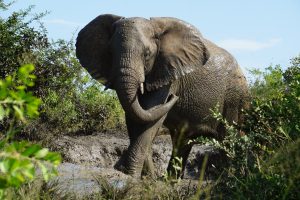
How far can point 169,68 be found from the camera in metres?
7.93

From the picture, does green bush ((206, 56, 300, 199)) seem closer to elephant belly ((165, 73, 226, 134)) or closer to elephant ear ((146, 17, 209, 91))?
elephant ear ((146, 17, 209, 91))

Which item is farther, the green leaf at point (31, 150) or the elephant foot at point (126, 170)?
the elephant foot at point (126, 170)

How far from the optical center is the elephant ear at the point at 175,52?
25.6 feet

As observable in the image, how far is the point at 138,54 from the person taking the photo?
23.3 ft

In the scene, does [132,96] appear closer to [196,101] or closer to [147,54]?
[147,54]

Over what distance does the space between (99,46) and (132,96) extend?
1368 mm

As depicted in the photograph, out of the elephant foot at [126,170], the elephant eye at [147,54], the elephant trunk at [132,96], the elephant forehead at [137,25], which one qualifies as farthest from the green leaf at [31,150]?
the elephant eye at [147,54]

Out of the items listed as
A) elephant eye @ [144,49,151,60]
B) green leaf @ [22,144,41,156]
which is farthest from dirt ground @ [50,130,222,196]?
green leaf @ [22,144,41,156]

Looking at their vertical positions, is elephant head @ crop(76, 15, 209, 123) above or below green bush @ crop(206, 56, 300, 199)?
above

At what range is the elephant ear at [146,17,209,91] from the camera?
25.6ft

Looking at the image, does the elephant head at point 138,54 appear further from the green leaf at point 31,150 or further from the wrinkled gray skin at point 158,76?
the green leaf at point 31,150

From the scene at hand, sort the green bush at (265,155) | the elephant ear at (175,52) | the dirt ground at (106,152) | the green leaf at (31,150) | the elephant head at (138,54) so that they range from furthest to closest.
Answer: the dirt ground at (106,152)
the elephant ear at (175,52)
the elephant head at (138,54)
the green bush at (265,155)
the green leaf at (31,150)

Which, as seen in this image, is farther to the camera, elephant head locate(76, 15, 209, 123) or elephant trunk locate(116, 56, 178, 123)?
elephant head locate(76, 15, 209, 123)

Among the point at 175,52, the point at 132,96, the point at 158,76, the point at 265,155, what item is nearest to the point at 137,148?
the point at 132,96
